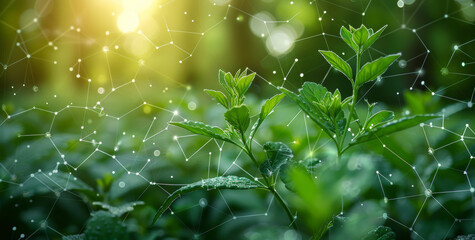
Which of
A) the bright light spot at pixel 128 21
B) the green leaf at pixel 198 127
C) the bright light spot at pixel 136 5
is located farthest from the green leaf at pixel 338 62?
the bright light spot at pixel 128 21

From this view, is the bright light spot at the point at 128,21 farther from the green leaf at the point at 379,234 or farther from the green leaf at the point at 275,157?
the green leaf at the point at 379,234

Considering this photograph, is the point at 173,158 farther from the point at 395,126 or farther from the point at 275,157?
the point at 395,126

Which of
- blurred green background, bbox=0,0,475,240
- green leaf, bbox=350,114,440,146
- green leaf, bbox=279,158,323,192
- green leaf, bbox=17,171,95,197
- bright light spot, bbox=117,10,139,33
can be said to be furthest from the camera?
bright light spot, bbox=117,10,139,33

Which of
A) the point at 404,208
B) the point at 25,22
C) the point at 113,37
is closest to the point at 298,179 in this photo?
the point at 404,208

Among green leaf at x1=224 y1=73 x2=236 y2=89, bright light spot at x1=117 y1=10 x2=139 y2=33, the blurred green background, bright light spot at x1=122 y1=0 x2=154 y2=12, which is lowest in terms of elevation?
the blurred green background

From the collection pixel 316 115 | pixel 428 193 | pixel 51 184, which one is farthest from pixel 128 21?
pixel 428 193

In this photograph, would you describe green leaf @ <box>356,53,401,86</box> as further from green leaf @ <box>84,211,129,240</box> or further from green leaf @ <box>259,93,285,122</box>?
green leaf @ <box>84,211,129,240</box>

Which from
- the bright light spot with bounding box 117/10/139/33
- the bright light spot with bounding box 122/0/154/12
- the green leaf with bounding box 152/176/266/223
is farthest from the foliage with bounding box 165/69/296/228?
the bright light spot with bounding box 117/10/139/33
